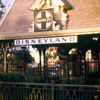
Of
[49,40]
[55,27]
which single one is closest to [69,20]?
[55,27]

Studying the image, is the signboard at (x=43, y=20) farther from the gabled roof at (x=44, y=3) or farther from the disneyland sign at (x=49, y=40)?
the disneyland sign at (x=49, y=40)

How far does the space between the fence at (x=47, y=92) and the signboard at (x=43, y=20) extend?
11.9 feet

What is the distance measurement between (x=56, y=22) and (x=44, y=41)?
41.0 inches

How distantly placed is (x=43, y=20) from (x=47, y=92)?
4.25 m

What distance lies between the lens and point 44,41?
13.0m

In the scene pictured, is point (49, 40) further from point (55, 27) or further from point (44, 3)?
point (44, 3)

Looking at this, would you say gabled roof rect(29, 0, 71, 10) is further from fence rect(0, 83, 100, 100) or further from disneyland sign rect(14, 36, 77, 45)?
fence rect(0, 83, 100, 100)

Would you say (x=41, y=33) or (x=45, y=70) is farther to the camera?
(x=45, y=70)

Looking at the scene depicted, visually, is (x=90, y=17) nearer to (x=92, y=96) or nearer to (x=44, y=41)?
(x=44, y=41)

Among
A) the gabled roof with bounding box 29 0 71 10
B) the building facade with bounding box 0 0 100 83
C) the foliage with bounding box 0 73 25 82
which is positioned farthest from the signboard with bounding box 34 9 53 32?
the foliage with bounding box 0 73 25 82

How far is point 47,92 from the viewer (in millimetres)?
10203

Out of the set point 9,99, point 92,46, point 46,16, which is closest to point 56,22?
point 46,16

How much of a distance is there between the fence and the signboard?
3.62m

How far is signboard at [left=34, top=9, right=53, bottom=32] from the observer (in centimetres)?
1320
